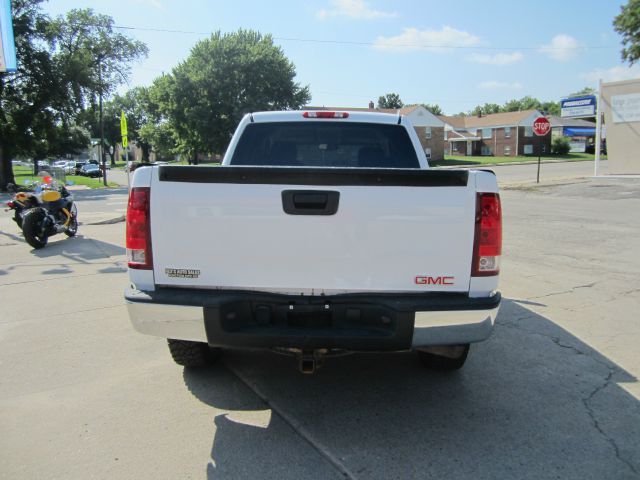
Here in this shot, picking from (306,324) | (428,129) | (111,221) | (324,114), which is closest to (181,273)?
(306,324)

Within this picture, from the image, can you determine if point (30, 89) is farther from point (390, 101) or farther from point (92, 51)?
point (390, 101)

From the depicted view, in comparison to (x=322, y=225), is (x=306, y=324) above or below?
below

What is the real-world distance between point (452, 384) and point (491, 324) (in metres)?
0.98

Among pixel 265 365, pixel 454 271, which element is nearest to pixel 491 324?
pixel 454 271

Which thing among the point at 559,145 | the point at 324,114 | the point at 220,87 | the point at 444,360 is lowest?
the point at 444,360

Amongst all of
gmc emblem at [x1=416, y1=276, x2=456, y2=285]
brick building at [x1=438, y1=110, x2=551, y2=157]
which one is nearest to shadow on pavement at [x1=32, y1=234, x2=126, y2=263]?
gmc emblem at [x1=416, y1=276, x2=456, y2=285]

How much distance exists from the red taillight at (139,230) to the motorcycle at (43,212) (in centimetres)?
768

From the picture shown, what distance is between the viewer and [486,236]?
2.89 meters

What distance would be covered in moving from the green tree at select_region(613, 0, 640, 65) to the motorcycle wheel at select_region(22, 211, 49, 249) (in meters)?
40.8

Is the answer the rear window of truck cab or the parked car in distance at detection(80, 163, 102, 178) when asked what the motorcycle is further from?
the parked car in distance at detection(80, 163, 102, 178)

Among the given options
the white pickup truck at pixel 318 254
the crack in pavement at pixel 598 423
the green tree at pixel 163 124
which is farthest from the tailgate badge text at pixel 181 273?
the green tree at pixel 163 124

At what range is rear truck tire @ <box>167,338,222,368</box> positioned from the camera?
3.73m

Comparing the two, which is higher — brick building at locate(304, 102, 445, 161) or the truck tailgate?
brick building at locate(304, 102, 445, 161)

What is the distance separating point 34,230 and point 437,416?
8828 mm
